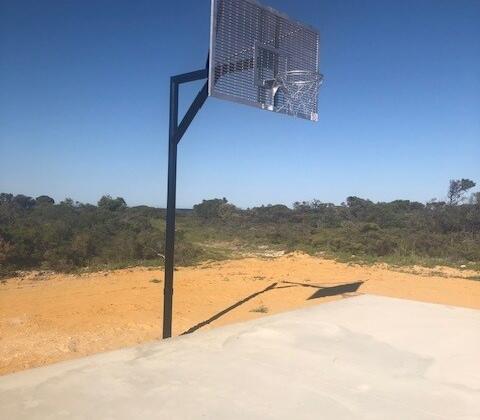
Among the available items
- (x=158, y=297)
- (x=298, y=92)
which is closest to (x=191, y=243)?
(x=158, y=297)

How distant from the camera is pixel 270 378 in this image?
381 centimetres

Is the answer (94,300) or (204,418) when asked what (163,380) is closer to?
(204,418)

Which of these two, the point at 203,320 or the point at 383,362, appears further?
the point at 203,320

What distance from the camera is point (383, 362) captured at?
14.2 ft

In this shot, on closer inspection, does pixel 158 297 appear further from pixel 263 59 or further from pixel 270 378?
pixel 270 378

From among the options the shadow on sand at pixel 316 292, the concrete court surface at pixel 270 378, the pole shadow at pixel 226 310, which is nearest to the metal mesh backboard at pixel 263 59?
the concrete court surface at pixel 270 378

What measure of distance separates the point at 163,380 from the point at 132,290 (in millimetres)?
6309

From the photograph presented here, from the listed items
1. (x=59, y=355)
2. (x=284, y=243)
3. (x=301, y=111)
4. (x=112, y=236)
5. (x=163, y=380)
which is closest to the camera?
(x=163, y=380)

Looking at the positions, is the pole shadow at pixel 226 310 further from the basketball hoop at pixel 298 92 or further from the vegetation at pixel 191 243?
the vegetation at pixel 191 243

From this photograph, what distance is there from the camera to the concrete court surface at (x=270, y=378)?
10.5ft


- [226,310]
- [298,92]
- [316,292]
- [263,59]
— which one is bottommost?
[226,310]

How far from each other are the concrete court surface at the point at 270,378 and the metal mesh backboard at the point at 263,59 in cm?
266

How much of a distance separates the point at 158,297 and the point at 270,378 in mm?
5613

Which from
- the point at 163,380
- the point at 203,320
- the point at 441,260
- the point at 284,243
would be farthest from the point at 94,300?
the point at 284,243
